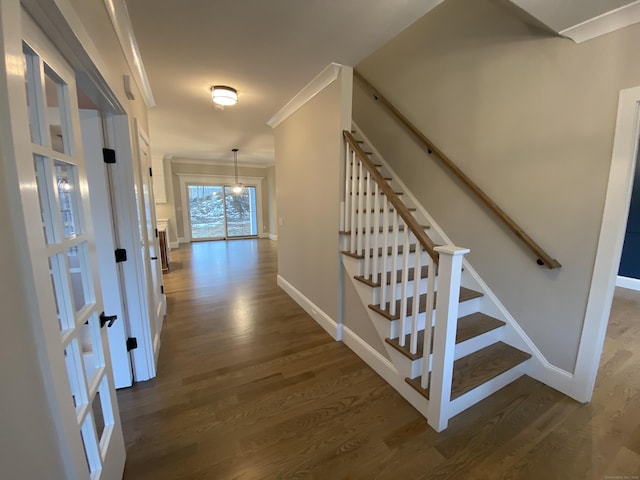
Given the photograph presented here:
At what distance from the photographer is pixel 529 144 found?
2012 millimetres

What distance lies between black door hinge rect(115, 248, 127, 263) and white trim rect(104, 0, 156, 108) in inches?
53.7

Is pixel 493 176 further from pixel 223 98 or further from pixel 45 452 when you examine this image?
pixel 45 452

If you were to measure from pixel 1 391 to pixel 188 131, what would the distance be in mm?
4810

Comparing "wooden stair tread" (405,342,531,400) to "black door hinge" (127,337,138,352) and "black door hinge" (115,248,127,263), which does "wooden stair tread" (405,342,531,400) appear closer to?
"black door hinge" (127,337,138,352)

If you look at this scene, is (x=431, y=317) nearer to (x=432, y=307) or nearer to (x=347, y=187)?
(x=432, y=307)

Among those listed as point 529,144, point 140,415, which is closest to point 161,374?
point 140,415

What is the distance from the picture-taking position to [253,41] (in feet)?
6.54

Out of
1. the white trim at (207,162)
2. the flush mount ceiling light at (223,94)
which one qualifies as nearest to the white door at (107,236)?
the flush mount ceiling light at (223,94)

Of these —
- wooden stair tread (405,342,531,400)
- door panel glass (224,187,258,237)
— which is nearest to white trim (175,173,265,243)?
door panel glass (224,187,258,237)

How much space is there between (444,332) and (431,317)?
0.35 feet

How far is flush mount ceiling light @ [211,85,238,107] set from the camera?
2.71 meters

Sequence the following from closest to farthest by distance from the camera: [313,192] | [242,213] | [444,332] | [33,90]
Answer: [33,90] → [444,332] → [313,192] → [242,213]

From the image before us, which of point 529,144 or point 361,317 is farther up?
point 529,144

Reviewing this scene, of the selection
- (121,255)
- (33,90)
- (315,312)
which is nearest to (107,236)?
(121,255)
